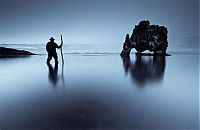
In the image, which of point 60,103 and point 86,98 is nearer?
point 60,103

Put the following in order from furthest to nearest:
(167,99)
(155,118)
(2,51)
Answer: (2,51)
(167,99)
(155,118)

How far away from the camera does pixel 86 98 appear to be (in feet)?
7.64

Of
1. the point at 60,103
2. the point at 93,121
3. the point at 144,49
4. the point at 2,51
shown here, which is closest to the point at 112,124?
the point at 93,121

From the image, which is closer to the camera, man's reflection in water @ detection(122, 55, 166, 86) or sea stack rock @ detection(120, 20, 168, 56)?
man's reflection in water @ detection(122, 55, 166, 86)

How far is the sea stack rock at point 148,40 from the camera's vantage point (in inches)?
948

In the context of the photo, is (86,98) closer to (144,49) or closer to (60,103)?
(60,103)

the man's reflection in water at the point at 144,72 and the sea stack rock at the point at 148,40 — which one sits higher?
the sea stack rock at the point at 148,40

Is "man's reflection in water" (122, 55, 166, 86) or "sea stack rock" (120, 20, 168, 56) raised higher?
"sea stack rock" (120, 20, 168, 56)

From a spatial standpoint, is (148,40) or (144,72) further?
(148,40)

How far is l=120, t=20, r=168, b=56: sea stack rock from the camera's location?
24.1 m

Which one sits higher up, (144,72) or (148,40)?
(148,40)

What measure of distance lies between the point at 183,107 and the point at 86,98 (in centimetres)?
109

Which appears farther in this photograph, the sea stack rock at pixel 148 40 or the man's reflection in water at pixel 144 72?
the sea stack rock at pixel 148 40

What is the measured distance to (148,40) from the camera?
24250 millimetres
